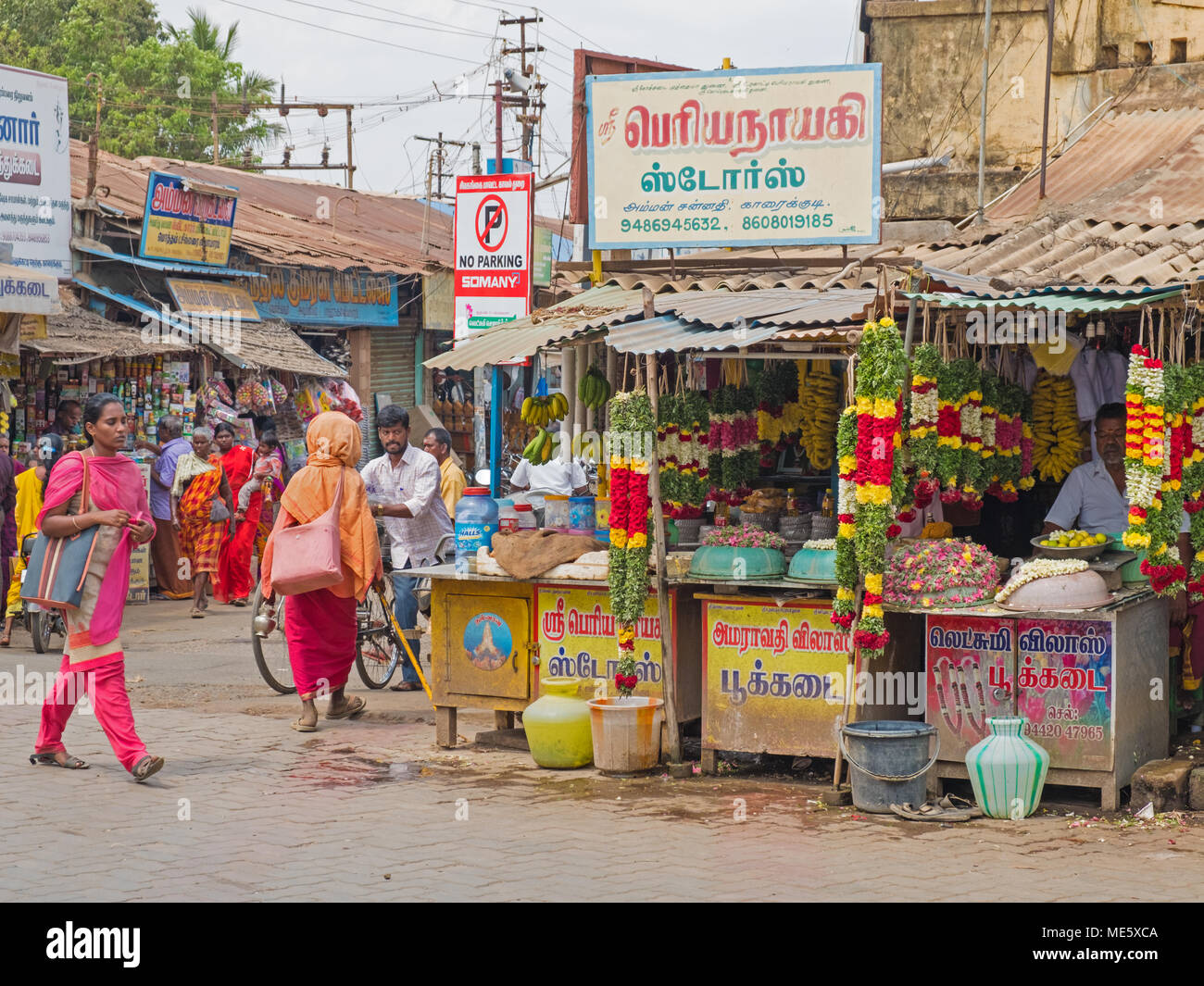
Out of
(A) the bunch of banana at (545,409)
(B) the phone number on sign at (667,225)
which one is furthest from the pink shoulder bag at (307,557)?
(B) the phone number on sign at (667,225)

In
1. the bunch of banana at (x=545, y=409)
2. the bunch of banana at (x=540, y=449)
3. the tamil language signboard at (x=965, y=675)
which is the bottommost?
the tamil language signboard at (x=965, y=675)

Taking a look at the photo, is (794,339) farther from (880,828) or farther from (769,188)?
(880,828)

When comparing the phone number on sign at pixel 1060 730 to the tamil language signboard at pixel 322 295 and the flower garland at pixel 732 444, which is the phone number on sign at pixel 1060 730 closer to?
the flower garland at pixel 732 444

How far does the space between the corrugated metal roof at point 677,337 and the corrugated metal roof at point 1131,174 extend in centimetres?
437

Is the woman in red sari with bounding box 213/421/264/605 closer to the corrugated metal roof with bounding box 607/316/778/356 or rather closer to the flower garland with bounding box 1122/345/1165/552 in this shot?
the corrugated metal roof with bounding box 607/316/778/356

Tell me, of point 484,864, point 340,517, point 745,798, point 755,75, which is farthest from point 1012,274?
point 484,864

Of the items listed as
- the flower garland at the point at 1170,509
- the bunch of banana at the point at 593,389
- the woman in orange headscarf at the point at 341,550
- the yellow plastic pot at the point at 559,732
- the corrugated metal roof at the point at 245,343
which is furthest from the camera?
the corrugated metal roof at the point at 245,343

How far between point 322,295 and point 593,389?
1279cm

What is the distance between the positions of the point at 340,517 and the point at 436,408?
1570 centimetres

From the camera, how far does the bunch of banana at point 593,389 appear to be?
963 centimetres

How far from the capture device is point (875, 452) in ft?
23.8

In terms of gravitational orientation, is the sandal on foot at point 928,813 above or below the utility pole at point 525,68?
below

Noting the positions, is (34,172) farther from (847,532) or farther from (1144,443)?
(1144,443)

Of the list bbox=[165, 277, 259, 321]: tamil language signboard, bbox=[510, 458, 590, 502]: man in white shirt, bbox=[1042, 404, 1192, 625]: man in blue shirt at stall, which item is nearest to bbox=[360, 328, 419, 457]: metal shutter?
bbox=[165, 277, 259, 321]: tamil language signboard
